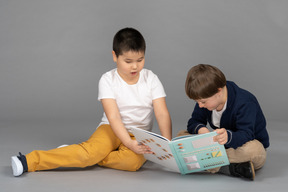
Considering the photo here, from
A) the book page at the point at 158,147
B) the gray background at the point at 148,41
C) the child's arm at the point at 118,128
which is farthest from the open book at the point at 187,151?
the gray background at the point at 148,41

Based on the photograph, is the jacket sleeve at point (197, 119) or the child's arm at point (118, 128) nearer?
the child's arm at point (118, 128)

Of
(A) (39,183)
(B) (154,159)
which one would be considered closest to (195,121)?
(B) (154,159)

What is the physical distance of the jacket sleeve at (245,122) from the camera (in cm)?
277

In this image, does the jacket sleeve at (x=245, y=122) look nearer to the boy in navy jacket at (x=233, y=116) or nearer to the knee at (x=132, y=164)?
the boy in navy jacket at (x=233, y=116)

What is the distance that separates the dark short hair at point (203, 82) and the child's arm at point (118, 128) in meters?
0.46

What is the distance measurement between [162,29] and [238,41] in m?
0.81

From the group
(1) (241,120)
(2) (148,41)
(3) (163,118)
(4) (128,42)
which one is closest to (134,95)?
(3) (163,118)

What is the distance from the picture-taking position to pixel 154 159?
292cm

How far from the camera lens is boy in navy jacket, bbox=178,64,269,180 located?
2723mm

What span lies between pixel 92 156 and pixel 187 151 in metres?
0.64

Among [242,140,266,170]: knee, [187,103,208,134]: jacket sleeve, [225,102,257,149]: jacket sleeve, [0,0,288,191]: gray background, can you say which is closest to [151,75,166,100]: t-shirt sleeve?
[187,103,208,134]: jacket sleeve

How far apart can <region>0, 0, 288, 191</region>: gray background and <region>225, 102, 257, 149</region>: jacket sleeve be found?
2001mm

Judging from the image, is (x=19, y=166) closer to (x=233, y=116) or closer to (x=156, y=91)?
(x=156, y=91)

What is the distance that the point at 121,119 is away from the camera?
3213mm
